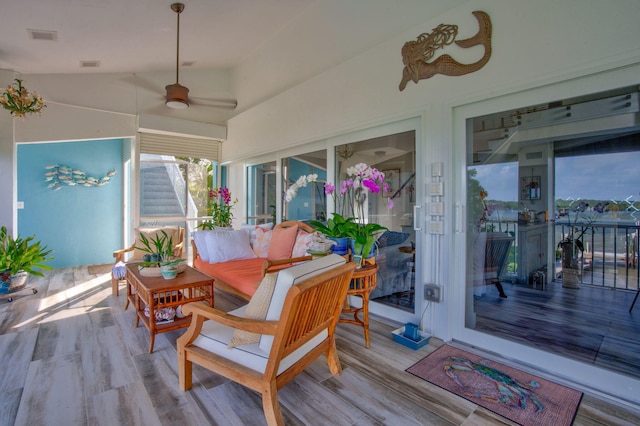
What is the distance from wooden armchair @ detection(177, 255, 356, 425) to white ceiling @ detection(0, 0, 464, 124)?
231 cm

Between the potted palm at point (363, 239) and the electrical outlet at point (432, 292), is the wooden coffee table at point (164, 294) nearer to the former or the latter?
the potted palm at point (363, 239)

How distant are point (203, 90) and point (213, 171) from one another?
1.63 m

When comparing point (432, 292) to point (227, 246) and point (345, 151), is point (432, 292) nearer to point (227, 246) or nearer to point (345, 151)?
point (345, 151)

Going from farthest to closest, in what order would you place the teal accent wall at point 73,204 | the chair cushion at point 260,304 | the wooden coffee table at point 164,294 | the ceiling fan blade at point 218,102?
1. the ceiling fan blade at point 218,102
2. the teal accent wall at point 73,204
3. the wooden coffee table at point 164,294
4. the chair cushion at point 260,304

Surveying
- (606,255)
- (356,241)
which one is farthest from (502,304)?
(356,241)

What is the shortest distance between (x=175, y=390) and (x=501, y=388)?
6.89ft

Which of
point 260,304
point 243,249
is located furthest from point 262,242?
point 260,304

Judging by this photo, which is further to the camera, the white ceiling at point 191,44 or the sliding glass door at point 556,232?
the white ceiling at point 191,44

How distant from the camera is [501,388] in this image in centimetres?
197

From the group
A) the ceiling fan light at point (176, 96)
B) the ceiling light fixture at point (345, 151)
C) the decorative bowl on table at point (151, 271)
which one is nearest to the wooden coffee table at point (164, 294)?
the decorative bowl on table at point (151, 271)

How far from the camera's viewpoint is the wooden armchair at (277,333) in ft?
4.99

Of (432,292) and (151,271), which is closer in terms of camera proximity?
(432,292)

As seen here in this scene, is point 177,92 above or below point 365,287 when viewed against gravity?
above

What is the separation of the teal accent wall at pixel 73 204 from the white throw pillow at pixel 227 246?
3823 mm
